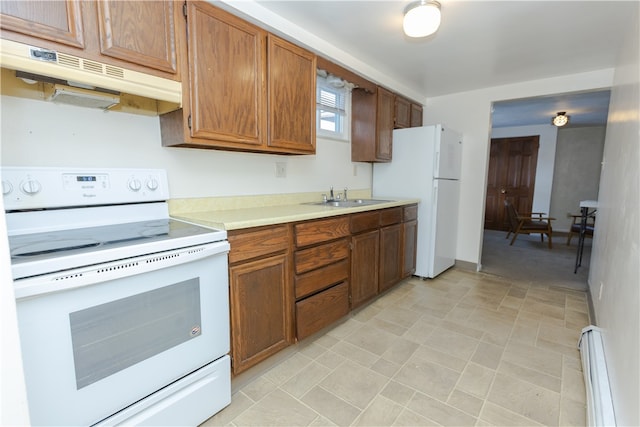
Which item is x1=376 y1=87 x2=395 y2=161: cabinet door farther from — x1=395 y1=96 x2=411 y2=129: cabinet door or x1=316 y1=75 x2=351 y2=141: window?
x1=316 y1=75 x2=351 y2=141: window

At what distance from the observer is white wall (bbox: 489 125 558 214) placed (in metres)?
6.01

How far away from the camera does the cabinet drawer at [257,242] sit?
1480 mm

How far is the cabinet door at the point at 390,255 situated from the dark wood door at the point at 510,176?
460 cm

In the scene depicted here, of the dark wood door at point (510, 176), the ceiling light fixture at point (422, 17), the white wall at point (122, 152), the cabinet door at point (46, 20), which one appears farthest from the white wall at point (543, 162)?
the cabinet door at point (46, 20)

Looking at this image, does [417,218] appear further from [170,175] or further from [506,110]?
[506,110]

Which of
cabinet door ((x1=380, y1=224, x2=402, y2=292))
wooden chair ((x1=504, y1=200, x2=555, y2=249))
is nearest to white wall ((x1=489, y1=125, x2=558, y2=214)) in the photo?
wooden chair ((x1=504, y1=200, x2=555, y2=249))

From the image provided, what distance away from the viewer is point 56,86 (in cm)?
Result: 123

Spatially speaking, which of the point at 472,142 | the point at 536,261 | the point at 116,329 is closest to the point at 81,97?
the point at 116,329

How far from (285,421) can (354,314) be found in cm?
116

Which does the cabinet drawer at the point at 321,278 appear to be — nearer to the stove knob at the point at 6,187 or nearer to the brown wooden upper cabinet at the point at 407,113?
the stove knob at the point at 6,187

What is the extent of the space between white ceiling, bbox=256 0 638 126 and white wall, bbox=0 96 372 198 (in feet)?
3.31

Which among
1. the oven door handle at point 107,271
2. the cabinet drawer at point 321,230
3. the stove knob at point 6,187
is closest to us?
the oven door handle at point 107,271

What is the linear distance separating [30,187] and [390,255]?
2.49 meters

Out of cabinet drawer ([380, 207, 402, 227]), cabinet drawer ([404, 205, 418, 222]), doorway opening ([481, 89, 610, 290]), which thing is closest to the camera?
cabinet drawer ([380, 207, 402, 227])
